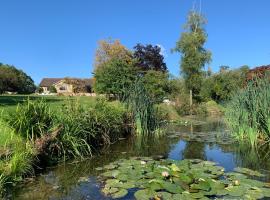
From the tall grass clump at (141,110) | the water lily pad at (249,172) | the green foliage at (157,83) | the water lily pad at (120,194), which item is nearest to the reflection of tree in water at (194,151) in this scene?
the water lily pad at (249,172)

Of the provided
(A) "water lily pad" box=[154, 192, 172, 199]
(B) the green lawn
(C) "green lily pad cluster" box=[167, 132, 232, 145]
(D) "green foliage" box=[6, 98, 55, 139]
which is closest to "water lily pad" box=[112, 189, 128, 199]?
(A) "water lily pad" box=[154, 192, 172, 199]

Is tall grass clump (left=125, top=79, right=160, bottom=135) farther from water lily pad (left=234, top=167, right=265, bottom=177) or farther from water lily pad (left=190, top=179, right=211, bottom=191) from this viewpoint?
water lily pad (left=190, top=179, right=211, bottom=191)

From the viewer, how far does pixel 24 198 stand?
5.75 meters

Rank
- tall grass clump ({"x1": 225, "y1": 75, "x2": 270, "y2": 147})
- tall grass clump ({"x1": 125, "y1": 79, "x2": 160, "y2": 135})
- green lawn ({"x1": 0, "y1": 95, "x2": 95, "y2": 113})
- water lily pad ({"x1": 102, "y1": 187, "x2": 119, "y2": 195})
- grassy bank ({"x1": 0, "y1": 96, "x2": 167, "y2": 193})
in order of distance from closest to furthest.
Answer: water lily pad ({"x1": 102, "y1": 187, "x2": 119, "y2": 195}), grassy bank ({"x1": 0, "y1": 96, "x2": 167, "y2": 193}), tall grass clump ({"x1": 225, "y1": 75, "x2": 270, "y2": 147}), green lawn ({"x1": 0, "y1": 95, "x2": 95, "y2": 113}), tall grass clump ({"x1": 125, "y1": 79, "x2": 160, "y2": 135})

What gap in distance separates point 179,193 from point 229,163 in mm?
3388

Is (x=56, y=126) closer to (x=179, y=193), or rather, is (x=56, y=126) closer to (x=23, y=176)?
(x=23, y=176)

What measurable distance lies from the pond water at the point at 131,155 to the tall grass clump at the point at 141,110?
2.16 ft

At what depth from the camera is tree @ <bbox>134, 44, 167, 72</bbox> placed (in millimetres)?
45375

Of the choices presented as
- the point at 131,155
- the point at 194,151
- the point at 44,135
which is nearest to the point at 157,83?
the point at 194,151

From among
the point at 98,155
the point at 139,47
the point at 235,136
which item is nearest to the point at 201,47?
the point at 139,47

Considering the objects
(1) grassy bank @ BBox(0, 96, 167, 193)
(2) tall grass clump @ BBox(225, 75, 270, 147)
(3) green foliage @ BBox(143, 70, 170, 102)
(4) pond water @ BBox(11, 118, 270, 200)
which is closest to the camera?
(4) pond water @ BBox(11, 118, 270, 200)

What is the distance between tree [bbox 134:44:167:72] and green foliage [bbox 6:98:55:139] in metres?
36.2

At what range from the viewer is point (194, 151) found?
1032 cm

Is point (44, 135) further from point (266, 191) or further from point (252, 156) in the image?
point (252, 156)
